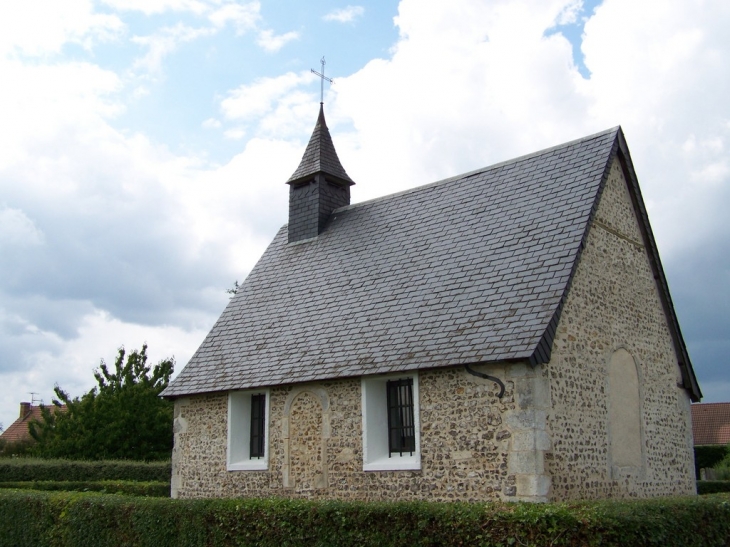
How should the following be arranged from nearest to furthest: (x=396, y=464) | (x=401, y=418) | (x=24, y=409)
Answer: (x=396, y=464) → (x=401, y=418) → (x=24, y=409)

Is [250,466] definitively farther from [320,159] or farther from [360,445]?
[320,159]

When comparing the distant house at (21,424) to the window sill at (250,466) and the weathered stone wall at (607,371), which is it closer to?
the window sill at (250,466)

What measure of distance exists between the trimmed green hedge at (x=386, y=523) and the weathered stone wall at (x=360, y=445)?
2.61m

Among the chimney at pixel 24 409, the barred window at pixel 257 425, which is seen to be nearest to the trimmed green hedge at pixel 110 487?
the barred window at pixel 257 425

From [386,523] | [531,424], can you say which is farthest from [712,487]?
[386,523]

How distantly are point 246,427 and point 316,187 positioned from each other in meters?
6.99

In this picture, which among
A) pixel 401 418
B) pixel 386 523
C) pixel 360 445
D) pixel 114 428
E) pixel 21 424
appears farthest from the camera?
pixel 21 424

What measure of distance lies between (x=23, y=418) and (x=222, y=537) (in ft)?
127

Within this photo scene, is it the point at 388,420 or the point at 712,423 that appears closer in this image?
Answer: the point at 388,420

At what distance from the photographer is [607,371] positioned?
12.9 meters

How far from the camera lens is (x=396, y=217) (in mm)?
16969

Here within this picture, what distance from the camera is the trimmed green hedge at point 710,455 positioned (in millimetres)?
27369

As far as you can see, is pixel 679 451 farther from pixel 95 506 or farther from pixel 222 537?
pixel 95 506

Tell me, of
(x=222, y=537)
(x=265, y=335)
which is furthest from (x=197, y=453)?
(x=222, y=537)
